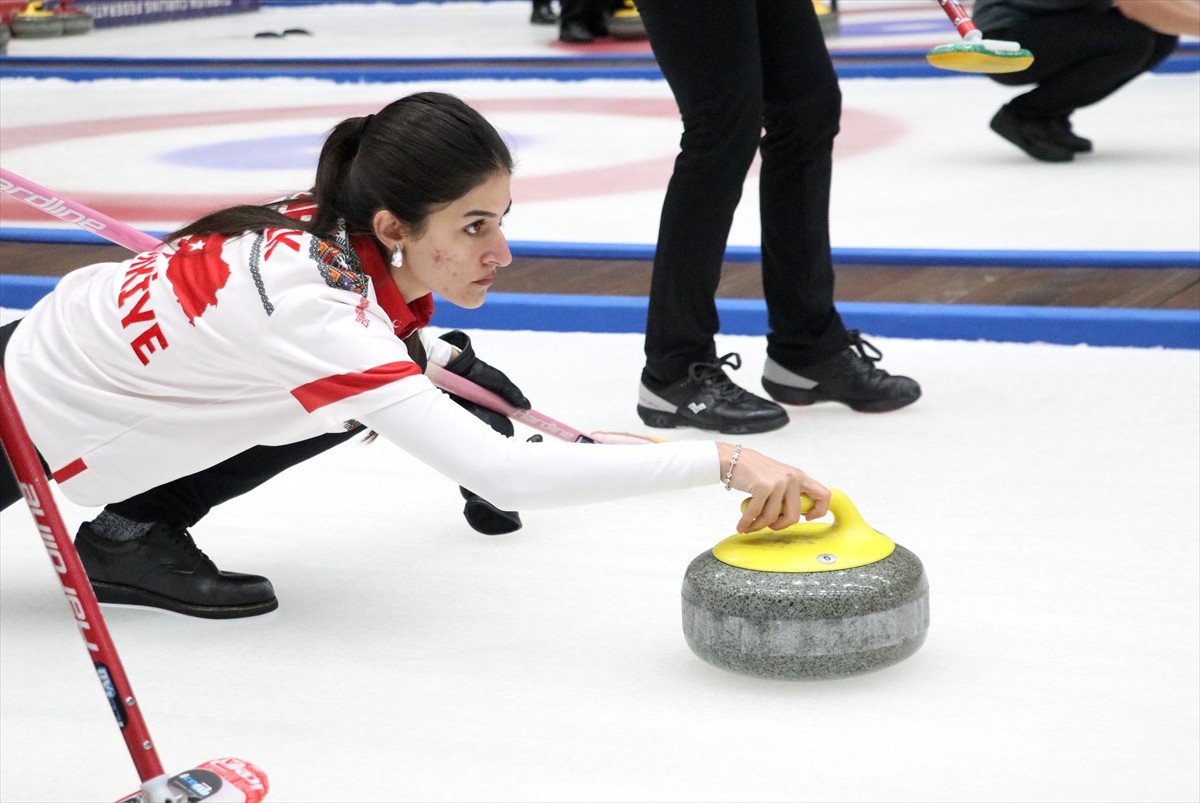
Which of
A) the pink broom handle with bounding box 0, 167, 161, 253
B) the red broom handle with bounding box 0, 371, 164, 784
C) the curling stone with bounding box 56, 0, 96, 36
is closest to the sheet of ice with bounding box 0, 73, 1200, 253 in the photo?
the pink broom handle with bounding box 0, 167, 161, 253

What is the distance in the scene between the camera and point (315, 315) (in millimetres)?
1553

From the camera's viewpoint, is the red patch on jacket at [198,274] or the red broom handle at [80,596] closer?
the red broom handle at [80,596]

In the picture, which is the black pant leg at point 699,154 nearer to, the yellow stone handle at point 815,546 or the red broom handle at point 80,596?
the yellow stone handle at point 815,546

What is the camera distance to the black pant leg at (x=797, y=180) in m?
2.49

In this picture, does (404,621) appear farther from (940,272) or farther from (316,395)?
(940,272)

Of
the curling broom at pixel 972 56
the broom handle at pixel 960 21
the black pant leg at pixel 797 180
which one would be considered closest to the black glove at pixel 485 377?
the black pant leg at pixel 797 180

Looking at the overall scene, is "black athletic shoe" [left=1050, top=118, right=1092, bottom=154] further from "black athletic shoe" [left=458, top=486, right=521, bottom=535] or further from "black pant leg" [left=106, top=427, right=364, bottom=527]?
"black pant leg" [left=106, top=427, right=364, bottom=527]

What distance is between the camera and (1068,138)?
4586mm

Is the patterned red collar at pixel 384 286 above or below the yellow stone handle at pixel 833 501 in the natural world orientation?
above

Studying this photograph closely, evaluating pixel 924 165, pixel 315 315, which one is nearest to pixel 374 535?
pixel 315 315

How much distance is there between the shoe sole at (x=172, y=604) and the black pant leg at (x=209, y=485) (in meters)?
0.08

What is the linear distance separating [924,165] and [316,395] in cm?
333

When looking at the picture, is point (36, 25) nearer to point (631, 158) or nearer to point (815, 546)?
point (631, 158)

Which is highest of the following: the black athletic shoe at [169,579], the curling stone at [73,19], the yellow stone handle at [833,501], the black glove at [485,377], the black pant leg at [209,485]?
the yellow stone handle at [833,501]
